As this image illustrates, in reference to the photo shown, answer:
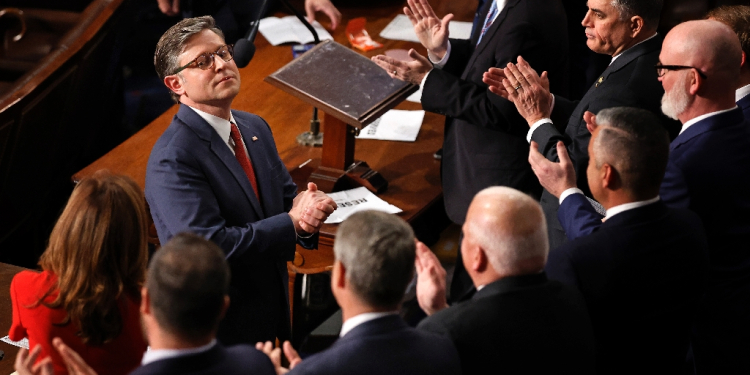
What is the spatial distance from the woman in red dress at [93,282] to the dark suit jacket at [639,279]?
3.45 ft

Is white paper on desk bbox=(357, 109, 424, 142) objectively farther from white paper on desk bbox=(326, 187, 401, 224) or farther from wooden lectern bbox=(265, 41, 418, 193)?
white paper on desk bbox=(326, 187, 401, 224)

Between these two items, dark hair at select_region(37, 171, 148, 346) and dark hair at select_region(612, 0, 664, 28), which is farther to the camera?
dark hair at select_region(612, 0, 664, 28)

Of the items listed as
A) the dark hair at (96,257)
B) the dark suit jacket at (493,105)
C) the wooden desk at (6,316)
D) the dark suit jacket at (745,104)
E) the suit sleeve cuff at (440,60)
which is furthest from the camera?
the suit sleeve cuff at (440,60)

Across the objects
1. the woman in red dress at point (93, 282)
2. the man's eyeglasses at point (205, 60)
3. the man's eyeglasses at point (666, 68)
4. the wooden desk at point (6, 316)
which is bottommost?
the wooden desk at point (6, 316)

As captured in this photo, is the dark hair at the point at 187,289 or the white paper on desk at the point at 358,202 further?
the white paper on desk at the point at 358,202

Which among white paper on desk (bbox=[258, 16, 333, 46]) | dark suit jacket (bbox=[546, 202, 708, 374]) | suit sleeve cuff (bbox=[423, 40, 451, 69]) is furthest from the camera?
white paper on desk (bbox=[258, 16, 333, 46])

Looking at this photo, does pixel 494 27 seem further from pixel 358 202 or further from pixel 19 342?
pixel 19 342

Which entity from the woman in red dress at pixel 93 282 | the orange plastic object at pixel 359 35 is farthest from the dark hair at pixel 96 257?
the orange plastic object at pixel 359 35

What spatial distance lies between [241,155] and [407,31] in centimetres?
269

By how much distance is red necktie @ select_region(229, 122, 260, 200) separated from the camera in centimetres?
257

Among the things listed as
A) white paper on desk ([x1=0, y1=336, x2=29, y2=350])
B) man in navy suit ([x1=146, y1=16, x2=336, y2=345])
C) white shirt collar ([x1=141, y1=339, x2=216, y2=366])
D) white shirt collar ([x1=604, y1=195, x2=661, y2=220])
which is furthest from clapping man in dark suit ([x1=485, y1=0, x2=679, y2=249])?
white paper on desk ([x1=0, y1=336, x2=29, y2=350])

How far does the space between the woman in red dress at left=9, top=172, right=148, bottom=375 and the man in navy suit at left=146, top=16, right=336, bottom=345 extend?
349mm

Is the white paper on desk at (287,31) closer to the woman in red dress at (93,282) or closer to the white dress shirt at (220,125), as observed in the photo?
the white dress shirt at (220,125)

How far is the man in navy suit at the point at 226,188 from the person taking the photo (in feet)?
7.80
